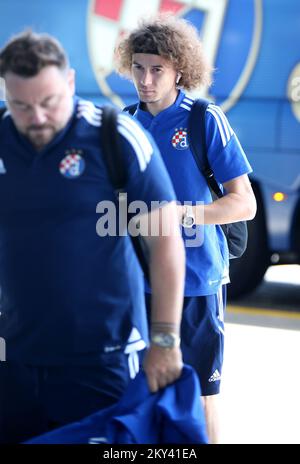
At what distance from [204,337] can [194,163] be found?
743 millimetres

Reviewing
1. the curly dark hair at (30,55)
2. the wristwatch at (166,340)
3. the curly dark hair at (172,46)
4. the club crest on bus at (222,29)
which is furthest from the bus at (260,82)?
the wristwatch at (166,340)

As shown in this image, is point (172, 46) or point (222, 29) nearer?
point (172, 46)

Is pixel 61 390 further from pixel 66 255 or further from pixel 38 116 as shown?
pixel 38 116

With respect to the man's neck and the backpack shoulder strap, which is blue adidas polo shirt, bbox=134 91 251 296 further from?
the backpack shoulder strap

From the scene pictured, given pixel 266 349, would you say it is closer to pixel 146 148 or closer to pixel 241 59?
pixel 241 59

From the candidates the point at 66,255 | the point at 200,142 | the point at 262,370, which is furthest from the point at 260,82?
the point at 66,255

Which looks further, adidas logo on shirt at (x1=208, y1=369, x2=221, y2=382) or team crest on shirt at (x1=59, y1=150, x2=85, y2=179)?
adidas logo on shirt at (x1=208, y1=369, x2=221, y2=382)

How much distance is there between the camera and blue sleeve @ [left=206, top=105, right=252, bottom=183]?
3.56 m

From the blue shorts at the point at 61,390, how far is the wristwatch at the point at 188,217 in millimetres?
964

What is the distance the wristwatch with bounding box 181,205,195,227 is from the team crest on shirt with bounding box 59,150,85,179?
3.41ft

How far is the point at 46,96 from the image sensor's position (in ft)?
7.86

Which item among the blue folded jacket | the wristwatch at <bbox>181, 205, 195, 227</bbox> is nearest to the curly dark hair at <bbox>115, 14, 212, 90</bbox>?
the wristwatch at <bbox>181, 205, 195, 227</bbox>

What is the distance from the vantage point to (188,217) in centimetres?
345

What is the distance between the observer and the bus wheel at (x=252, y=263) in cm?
751
